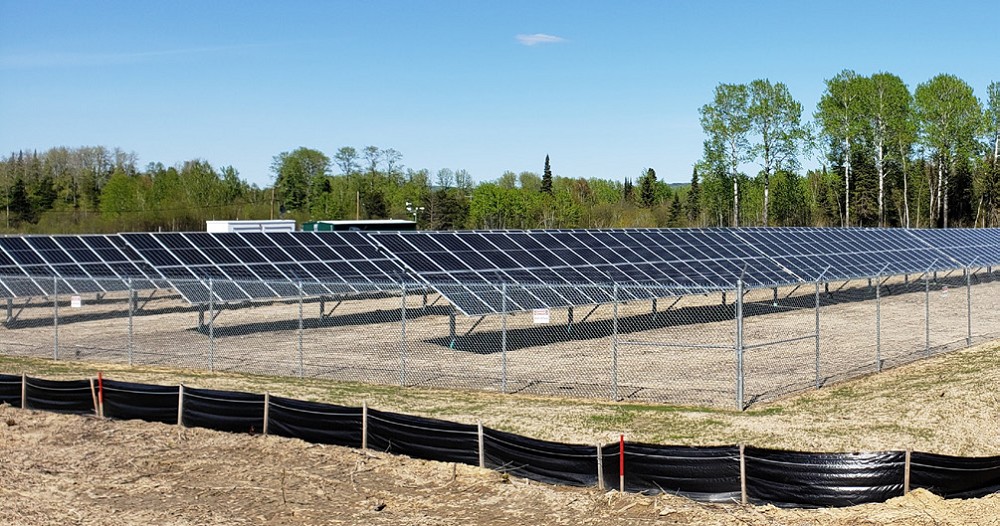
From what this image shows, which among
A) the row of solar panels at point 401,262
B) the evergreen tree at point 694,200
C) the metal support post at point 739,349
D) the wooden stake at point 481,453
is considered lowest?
the wooden stake at point 481,453

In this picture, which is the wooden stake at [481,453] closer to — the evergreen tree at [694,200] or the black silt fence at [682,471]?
the black silt fence at [682,471]

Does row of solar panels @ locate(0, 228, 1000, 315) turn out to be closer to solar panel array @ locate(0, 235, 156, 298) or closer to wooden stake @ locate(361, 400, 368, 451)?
solar panel array @ locate(0, 235, 156, 298)

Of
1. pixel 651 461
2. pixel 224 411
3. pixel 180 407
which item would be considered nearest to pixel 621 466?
pixel 651 461

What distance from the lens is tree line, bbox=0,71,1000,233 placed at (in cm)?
7869

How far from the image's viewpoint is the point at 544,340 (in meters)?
27.1

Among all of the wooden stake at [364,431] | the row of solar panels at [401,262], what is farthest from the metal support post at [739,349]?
the row of solar panels at [401,262]

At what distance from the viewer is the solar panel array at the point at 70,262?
107ft

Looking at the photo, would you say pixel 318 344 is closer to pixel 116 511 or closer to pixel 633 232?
pixel 116 511

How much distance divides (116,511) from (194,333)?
59.5ft

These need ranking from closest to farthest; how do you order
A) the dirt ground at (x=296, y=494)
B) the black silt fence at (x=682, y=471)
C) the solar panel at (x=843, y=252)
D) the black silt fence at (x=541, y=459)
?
the dirt ground at (x=296, y=494) < the black silt fence at (x=682, y=471) < the black silt fence at (x=541, y=459) < the solar panel at (x=843, y=252)

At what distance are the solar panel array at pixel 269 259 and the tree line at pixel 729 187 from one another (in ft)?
154

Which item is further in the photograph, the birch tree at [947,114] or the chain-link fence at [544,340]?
the birch tree at [947,114]

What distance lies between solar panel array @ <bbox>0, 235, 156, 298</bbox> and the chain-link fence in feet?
2.40

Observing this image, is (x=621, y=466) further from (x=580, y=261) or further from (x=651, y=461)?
(x=580, y=261)
